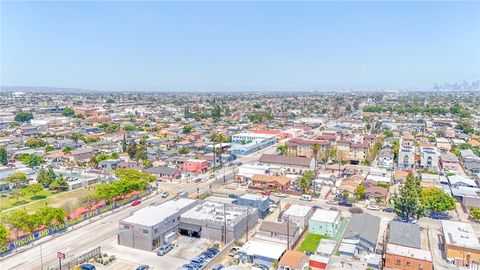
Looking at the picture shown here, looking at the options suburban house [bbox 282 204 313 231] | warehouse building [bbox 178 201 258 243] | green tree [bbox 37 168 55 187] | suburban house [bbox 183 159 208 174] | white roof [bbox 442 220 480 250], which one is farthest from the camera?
suburban house [bbox 183 159 208 174]

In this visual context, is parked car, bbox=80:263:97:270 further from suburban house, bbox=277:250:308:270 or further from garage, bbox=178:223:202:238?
suburban house, bbox=277:250:308:270

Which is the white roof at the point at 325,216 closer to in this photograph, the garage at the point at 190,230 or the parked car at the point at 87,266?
the garage at the point at 190,230

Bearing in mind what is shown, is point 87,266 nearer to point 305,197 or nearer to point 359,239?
point 359,239

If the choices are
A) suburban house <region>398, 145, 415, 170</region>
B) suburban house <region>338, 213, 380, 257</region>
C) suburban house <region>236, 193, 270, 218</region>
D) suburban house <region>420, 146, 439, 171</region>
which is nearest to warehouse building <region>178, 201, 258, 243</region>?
suburban house <region>236, 193, 270, 218</region>

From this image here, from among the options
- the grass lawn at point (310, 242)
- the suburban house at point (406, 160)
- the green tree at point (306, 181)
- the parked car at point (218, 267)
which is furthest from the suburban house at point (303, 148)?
the parked car at point (218, 267)

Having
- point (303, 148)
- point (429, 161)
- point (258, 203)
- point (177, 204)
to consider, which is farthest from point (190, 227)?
point (429, 161)
